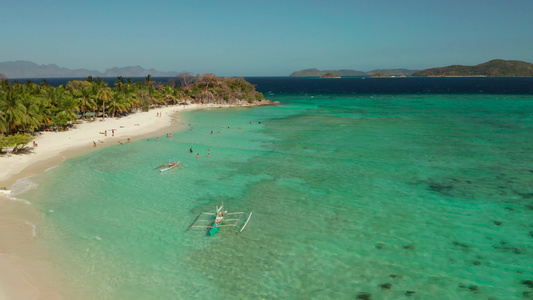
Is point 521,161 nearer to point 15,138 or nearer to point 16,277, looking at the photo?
point 16,277

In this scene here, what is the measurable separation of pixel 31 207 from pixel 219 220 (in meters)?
15.3

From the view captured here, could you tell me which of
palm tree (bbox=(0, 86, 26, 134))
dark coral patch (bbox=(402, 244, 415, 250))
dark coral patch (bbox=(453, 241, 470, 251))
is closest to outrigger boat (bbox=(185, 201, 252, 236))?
dark coral patch (bbox=(402, 244, 415, 250))

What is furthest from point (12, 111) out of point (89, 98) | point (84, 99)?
point (89, 98)

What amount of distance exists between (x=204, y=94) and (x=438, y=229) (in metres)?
92.2

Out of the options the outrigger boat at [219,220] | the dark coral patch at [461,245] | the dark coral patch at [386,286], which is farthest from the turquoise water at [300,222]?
the outrigger boat at [219,220]

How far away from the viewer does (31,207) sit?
2430 cm

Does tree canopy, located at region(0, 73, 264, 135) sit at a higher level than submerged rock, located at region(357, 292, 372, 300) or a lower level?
higher

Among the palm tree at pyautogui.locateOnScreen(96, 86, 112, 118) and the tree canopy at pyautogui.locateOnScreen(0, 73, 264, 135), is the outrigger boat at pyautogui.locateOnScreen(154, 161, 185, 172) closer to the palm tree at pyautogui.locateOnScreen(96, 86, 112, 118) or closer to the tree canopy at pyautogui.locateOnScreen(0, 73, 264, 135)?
the tree canopy at pyautogui.locateOnScreen(0, 73, 264, 135)

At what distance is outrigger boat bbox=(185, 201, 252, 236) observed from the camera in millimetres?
21580

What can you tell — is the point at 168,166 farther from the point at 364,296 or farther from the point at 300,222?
the point at 364,296

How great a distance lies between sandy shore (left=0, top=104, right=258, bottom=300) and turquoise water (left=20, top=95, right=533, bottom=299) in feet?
3.06

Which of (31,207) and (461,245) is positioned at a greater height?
A: (31,207)

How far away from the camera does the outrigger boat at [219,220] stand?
2158 cm

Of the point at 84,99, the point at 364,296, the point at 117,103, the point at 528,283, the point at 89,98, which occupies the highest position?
the point at 89,98
